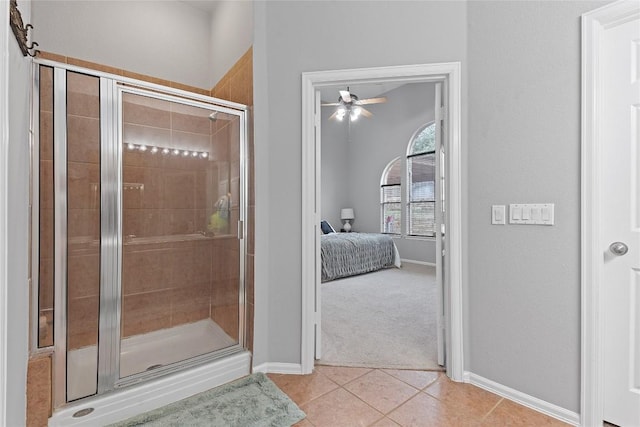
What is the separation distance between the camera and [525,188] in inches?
64.6

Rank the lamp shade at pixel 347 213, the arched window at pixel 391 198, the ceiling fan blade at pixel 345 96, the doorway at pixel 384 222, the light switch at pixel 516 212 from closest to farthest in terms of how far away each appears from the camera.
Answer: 1. the light switch at pixel 516 212
2. the doorway at pixel 384 222
3. the ceiling fan blade at pixel 345 96
4. the arched window at pixel 391 198
5. the lamp shade at pixel 347 213

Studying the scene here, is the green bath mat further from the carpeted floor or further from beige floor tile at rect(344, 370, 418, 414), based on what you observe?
the carpeted floor

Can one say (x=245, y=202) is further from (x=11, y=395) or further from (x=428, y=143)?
(x=428, y=143)

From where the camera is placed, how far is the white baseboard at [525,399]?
1.51m

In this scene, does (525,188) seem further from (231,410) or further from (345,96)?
(345,96)

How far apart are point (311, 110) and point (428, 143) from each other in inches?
182

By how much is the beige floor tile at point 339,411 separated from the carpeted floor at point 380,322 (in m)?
0.40

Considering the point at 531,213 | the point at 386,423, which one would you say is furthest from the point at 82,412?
the point at 531,213

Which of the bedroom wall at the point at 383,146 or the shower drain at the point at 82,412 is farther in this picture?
the bedroom wall at the point at 383,146

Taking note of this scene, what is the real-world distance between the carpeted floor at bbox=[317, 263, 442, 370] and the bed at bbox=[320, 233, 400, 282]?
20 cm

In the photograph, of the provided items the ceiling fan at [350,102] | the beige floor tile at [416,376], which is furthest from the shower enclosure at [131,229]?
the ceiling fan at [350,102]

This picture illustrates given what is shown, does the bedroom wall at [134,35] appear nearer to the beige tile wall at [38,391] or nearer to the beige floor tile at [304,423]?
the beige tile wall at [38,391]

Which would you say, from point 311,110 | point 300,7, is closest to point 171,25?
point 300,7

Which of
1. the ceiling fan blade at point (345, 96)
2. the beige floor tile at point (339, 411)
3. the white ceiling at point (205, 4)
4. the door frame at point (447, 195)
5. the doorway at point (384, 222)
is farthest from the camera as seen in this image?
the ceiling fan blade at point (345, 96)
